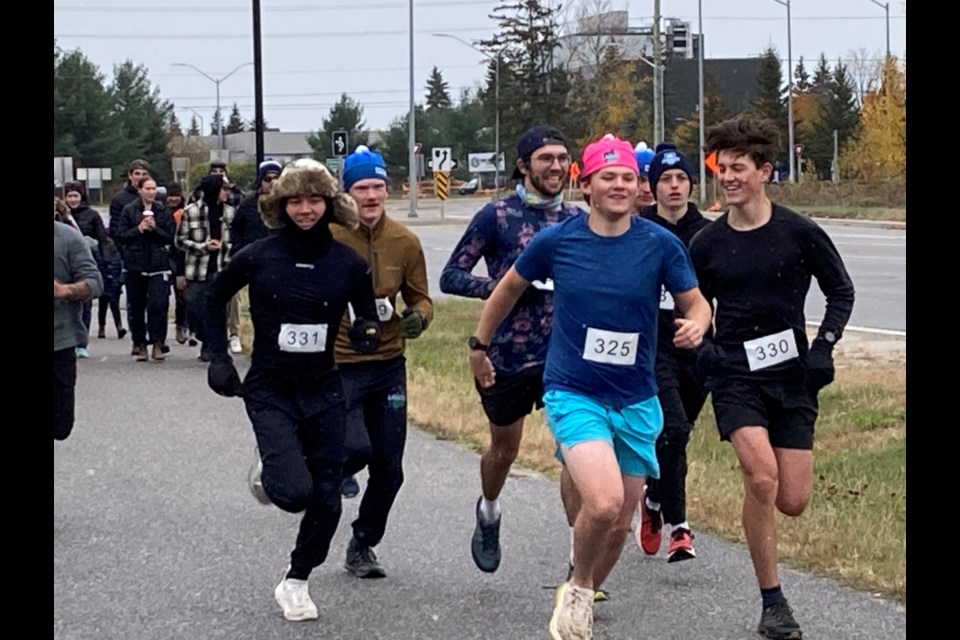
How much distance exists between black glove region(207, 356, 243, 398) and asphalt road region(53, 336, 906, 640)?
37.0 inches

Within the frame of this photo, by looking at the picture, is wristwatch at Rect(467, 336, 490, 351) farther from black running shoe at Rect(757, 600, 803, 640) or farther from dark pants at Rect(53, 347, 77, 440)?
dark pants at Rect(53, 347, 77, 440)

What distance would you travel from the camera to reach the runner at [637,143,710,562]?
25.2 feet

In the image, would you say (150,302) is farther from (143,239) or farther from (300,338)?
(300,338)

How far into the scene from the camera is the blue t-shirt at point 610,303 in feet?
20.1

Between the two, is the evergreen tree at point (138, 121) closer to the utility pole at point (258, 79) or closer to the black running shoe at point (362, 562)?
the utility pole at point (258, 79)

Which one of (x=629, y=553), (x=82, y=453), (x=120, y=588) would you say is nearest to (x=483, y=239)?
(x=629, y=553)

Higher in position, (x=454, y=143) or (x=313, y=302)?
(x=454, y=143)

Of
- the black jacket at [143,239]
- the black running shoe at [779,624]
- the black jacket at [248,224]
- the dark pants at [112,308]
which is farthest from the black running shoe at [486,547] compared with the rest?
the dark pants at [112,308]

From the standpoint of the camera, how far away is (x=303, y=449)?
6828 millimetres

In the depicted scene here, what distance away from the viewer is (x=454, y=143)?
112500mm

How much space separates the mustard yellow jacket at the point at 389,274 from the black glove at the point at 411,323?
0.22 ft
